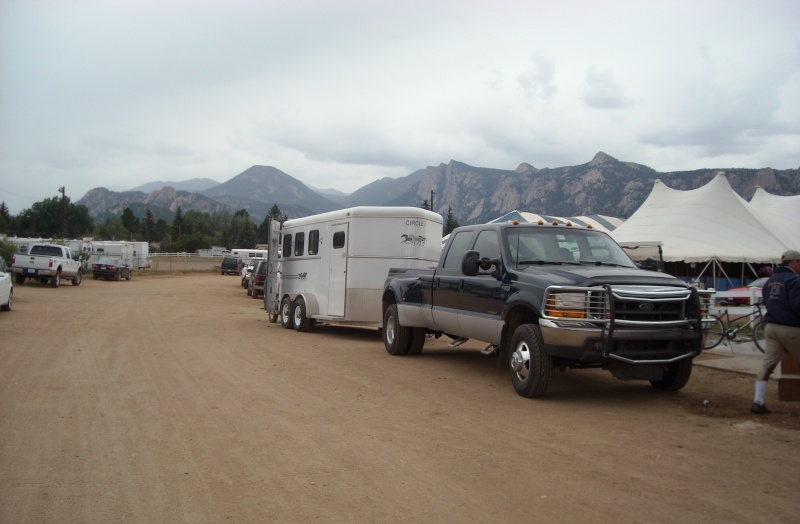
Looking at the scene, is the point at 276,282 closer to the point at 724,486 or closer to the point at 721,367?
the point at 721,367

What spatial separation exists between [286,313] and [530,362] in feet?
34.9

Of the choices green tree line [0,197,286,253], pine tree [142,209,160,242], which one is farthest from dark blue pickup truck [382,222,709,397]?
pine tree [142,209,160,242]

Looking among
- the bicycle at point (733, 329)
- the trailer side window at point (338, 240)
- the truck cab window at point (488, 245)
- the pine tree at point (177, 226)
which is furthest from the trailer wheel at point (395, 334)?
the pine tree at point (177, 226)

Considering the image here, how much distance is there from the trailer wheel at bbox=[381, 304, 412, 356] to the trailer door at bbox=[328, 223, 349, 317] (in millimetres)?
2359

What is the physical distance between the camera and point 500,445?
6.30 metres

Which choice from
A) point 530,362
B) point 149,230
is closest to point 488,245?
point 530,362

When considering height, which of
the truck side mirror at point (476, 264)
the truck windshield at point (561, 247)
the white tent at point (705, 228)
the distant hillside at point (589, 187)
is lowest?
the truck side mirror at point (476, 264)

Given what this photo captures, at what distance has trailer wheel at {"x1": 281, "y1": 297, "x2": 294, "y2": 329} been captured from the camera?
57.8 feet

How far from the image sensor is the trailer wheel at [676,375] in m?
8.61

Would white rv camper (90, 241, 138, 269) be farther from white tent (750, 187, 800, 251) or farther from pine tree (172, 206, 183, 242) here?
pine tree (172, 206, 183, 242)

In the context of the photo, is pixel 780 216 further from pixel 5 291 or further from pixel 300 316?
pixel 5 291

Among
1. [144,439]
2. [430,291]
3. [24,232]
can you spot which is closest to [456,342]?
[430,291]

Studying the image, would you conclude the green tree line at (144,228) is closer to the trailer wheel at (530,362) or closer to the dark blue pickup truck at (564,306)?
the dark blue pickup truck at (564,306)

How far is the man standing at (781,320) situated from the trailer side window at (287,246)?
12643 mm
